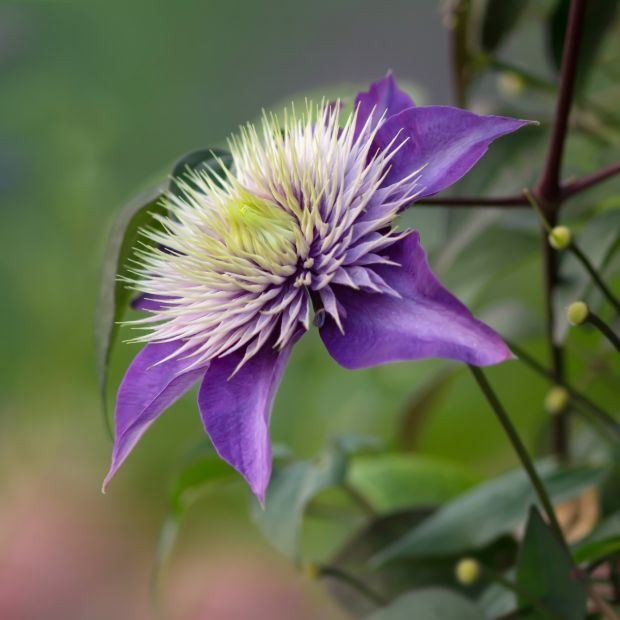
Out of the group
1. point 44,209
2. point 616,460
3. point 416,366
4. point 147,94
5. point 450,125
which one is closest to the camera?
point 450,125

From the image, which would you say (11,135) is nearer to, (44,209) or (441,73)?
(44,209)

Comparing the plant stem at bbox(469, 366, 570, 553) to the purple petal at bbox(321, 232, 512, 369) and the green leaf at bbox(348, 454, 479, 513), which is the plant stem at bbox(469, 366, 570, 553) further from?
the green leaf at bbox(348, 454, 479, 513)

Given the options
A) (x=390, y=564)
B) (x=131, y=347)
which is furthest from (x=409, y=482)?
(x=131, y=347)

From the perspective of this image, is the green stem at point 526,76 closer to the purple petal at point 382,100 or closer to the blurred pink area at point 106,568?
the purple petal at point 382,100

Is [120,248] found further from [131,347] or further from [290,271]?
[131,347]

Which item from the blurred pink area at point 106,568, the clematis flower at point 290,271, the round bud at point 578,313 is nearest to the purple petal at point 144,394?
the clematis flower at point 290,271

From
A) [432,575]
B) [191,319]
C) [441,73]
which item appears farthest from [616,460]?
Answer: [441,73]
